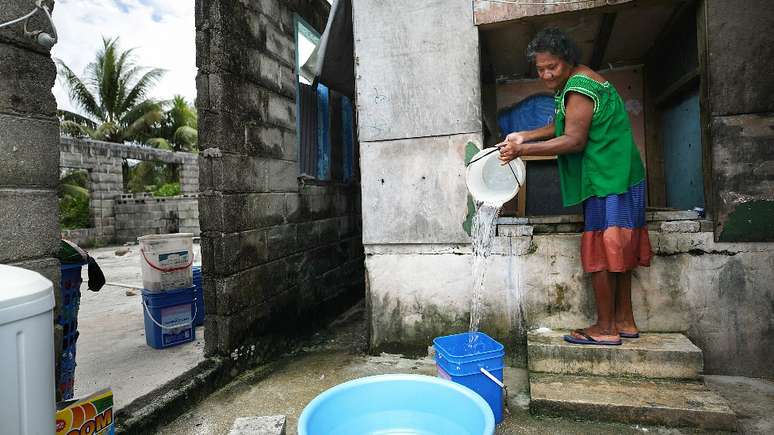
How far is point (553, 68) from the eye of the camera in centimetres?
291

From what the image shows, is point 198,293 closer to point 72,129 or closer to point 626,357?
point 626,357

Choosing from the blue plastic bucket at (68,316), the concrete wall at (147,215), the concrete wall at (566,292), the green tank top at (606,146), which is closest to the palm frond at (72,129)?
the concrete wall at (147,215)

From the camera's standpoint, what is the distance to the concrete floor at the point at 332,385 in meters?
2.53

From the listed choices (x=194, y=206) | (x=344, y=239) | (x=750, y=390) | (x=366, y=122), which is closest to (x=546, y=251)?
(x=750, y=390)

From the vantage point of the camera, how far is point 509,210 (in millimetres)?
5562

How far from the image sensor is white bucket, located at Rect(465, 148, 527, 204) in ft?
9.63

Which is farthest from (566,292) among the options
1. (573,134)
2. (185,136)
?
(185,136)

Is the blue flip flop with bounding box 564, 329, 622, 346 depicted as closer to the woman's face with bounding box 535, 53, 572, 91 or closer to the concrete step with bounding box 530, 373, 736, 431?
the concrete step with bounding box 530, 373, 736, 431

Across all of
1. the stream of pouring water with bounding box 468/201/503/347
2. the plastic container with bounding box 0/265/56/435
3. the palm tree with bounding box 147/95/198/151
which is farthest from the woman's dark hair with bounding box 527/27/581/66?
the palm tree with bounding box 147/95/198/151

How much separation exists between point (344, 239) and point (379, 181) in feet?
6.93

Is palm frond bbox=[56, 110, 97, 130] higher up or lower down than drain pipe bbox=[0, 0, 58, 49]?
higher up

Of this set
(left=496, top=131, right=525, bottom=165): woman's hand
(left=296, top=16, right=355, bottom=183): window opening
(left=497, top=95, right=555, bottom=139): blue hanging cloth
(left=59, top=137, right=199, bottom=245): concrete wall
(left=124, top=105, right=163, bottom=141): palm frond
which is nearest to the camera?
(left=496, top=131, right=525, bottom=165): woman's hand

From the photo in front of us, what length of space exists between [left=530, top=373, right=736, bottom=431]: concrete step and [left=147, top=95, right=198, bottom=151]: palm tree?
81.8 ft

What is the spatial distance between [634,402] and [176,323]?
390 centimetres
